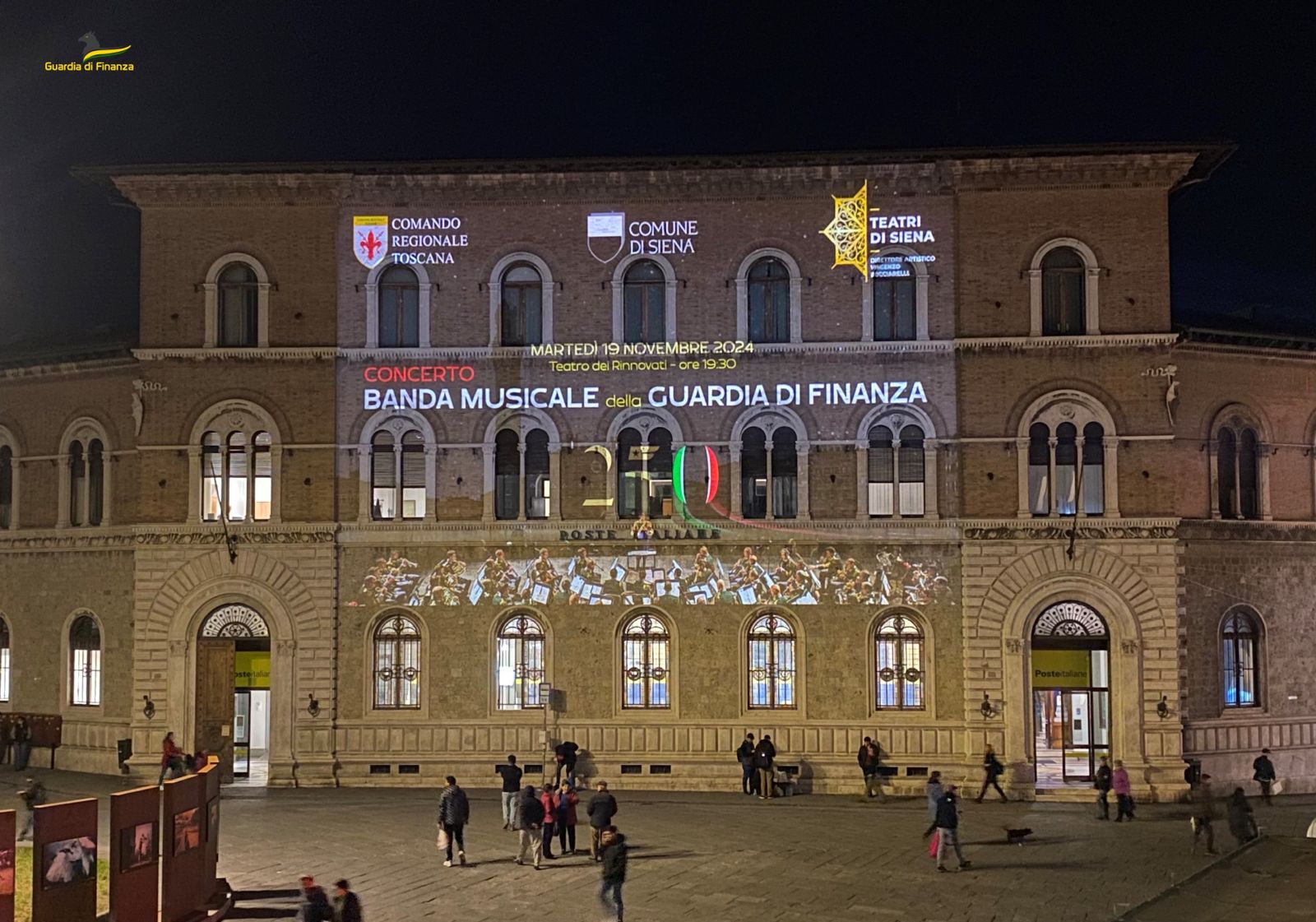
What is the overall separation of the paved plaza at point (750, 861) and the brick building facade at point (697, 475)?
214 centimetres

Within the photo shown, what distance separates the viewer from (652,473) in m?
34.9

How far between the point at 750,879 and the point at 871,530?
12054 mm

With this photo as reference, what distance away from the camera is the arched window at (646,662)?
34.5 meters

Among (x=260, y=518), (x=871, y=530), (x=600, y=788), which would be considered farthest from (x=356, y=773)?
(x=871, y=530)

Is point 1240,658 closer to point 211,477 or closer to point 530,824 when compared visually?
point 530,824

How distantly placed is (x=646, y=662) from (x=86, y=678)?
50.6 ft

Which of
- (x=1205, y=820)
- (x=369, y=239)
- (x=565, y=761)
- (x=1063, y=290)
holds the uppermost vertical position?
(x=369, y=239)

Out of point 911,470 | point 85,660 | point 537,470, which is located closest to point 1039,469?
point 911,470

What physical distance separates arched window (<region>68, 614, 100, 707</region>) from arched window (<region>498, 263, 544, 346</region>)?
13870 millimetres

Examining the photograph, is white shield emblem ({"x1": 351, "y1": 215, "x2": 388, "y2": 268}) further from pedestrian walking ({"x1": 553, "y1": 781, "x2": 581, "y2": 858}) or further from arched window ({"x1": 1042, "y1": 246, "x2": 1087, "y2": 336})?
arched window ({"x1": 1042, "y1": 246, "x2": 1087, "y2": 336})

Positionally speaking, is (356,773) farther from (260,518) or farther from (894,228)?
(894,228)

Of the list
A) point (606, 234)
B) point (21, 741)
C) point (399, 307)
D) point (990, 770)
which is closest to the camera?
point (990, 770)

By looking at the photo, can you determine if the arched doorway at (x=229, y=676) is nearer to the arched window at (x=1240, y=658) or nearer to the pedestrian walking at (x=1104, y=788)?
the pedestrian walking at (x=1104, y=788)

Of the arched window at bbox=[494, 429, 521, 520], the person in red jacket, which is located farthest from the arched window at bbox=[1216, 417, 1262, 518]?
the person in red jacket
